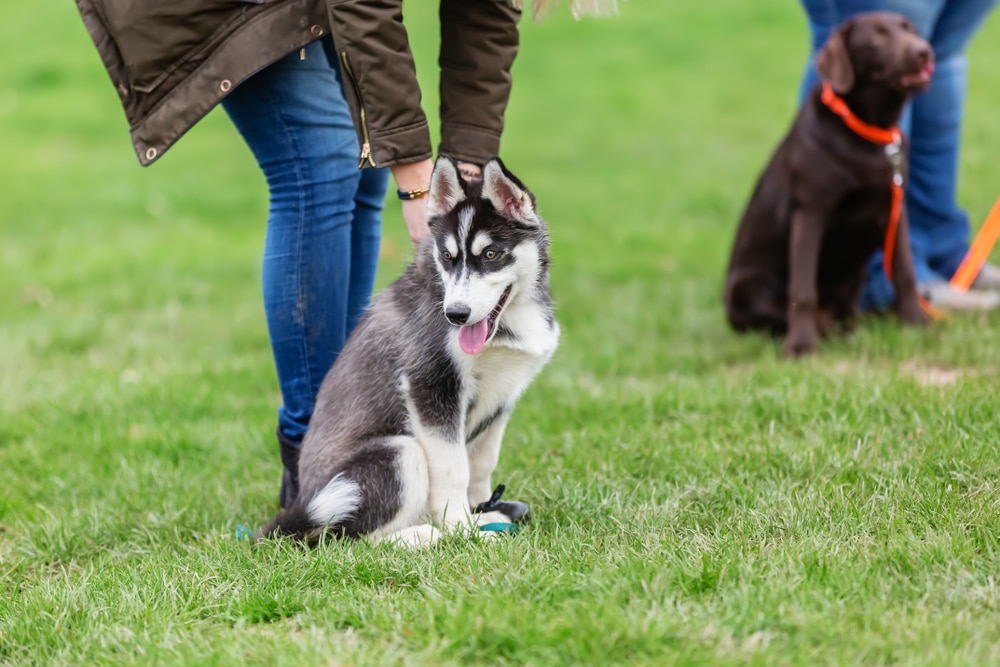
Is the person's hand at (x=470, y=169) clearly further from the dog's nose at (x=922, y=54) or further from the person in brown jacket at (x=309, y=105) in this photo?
the dog's nose at (x=922, y=54)

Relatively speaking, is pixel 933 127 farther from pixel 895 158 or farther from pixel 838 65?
pixel 838 65

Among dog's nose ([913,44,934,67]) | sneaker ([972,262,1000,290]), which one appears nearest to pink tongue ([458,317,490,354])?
dog's nose ([913,44,934,67])

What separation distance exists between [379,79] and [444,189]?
1.16 feet

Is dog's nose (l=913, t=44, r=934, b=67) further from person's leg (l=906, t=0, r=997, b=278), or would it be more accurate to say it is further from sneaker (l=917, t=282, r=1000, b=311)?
sneaker (l=917, t=282, r=1000, b=311)

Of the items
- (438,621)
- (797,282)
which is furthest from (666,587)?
A: (797,282)

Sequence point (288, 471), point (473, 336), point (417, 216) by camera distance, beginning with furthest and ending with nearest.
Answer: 1. point (288, 471)
2. point (417, 216)
3. point (473, 336)

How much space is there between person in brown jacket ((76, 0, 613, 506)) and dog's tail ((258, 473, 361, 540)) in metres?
0.50

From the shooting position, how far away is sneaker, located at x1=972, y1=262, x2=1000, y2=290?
19.6 ft

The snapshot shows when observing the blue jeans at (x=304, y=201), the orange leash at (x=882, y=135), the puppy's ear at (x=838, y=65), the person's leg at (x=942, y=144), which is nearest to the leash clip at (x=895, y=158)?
the orange leash at (x=882, y=135)

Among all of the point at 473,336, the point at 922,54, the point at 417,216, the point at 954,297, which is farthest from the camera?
the point at 954,297

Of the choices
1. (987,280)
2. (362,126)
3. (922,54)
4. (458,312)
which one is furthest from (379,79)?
(987,280)

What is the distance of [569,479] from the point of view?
374 centimetres

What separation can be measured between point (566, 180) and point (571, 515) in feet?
24.0

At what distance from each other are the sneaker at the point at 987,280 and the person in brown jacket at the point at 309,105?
11.8 ft
